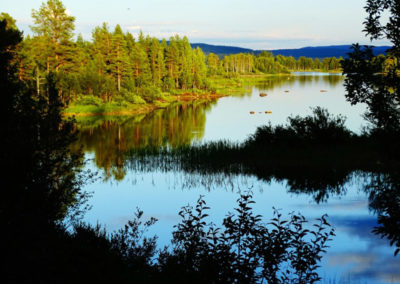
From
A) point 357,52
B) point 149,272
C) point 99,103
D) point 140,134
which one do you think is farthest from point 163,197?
point 99,103

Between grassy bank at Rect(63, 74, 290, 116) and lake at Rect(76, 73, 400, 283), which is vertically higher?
Answer: grassy bank at Rect(63, 74, 290, 116)

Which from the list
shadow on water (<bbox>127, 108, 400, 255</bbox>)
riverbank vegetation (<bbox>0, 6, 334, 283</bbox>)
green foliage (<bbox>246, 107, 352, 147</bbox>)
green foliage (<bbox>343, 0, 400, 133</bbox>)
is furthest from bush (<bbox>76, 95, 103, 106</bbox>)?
green foliage (<bbox>343, 0, 400, 133</bbox>)

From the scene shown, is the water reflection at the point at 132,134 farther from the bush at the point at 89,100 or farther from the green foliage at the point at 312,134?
the bush at the point at 89,100

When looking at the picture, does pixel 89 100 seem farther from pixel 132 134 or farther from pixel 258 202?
pixel 258 202

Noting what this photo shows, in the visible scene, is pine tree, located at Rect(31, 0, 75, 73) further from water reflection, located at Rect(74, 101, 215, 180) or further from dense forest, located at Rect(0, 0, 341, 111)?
water reflection, located at Rect(74, 101, 215, 180)

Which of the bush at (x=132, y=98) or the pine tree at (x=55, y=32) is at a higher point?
the pine tree at (x=55, y=32)

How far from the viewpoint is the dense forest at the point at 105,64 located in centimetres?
6450

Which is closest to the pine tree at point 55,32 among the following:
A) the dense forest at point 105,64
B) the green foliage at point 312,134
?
the dense forest at point 105,64

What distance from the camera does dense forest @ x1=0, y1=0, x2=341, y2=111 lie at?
64500mm

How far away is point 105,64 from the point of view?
265 ft

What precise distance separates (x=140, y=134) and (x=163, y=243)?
32.3 meters

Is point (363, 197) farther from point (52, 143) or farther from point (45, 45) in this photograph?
point (45, 45)

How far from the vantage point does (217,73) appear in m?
156

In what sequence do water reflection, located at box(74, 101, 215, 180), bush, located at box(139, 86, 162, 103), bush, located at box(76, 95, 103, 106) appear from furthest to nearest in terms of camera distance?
bush, located at box(139, 86, 162, 103), bush, located at box(76, 95, 103, 106), water reflection, located at box(74, 101, 215, 180)
